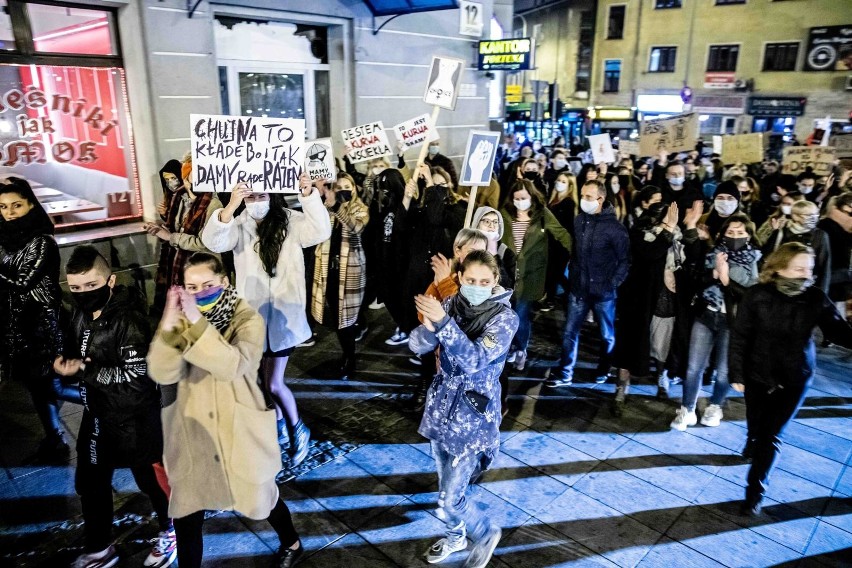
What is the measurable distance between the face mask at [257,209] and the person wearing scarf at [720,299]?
11.6 ft

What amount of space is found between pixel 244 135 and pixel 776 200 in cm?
849

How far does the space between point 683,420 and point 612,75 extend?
3570 cm

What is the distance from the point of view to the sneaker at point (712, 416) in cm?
527

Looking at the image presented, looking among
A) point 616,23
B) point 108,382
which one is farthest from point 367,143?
point 616,23

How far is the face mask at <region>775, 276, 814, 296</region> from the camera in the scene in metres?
3.78

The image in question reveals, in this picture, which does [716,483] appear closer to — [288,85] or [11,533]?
[11,533]

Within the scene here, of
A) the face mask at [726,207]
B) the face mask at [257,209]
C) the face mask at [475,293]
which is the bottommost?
the face mask at [475,293]

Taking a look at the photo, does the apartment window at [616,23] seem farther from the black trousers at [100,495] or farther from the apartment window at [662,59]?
the black trousers at [100,495]

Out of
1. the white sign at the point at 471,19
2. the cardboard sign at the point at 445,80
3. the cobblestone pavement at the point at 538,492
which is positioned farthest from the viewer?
the white sign at the point at 471,19

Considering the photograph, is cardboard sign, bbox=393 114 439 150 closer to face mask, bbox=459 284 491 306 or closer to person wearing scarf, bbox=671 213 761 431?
person wearing scarf, bbox=671 213 761 431

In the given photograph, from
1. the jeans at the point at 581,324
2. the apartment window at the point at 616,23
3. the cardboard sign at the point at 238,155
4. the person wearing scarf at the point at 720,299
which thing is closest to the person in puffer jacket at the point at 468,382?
the cardboard sign at the point at 238,155

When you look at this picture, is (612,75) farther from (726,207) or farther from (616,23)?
(726,207)

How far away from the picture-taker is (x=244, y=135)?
4641 mm

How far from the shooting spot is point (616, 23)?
118 feet
